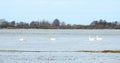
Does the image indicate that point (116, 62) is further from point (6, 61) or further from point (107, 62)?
point (6, 61)

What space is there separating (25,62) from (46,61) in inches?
66.0

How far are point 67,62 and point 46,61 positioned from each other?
171cm

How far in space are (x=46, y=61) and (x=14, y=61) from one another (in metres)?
2.36

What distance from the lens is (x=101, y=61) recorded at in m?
37.7

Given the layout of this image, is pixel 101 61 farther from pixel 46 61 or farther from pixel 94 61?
pixel 46 61

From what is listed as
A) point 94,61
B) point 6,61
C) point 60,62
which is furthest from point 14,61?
point 94,61

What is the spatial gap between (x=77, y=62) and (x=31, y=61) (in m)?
3.48

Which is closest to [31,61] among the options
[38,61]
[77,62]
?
[38,61]

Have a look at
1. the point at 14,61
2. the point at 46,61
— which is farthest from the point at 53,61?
the point at 14,61

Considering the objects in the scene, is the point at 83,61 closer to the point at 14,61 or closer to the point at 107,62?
the point at 107,62

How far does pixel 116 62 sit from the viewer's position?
37156 mm

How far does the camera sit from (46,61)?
37781 millimetres

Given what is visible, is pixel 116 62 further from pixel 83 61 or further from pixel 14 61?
pixel 14 61

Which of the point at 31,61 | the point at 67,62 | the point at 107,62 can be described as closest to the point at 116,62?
the point at 107,62
